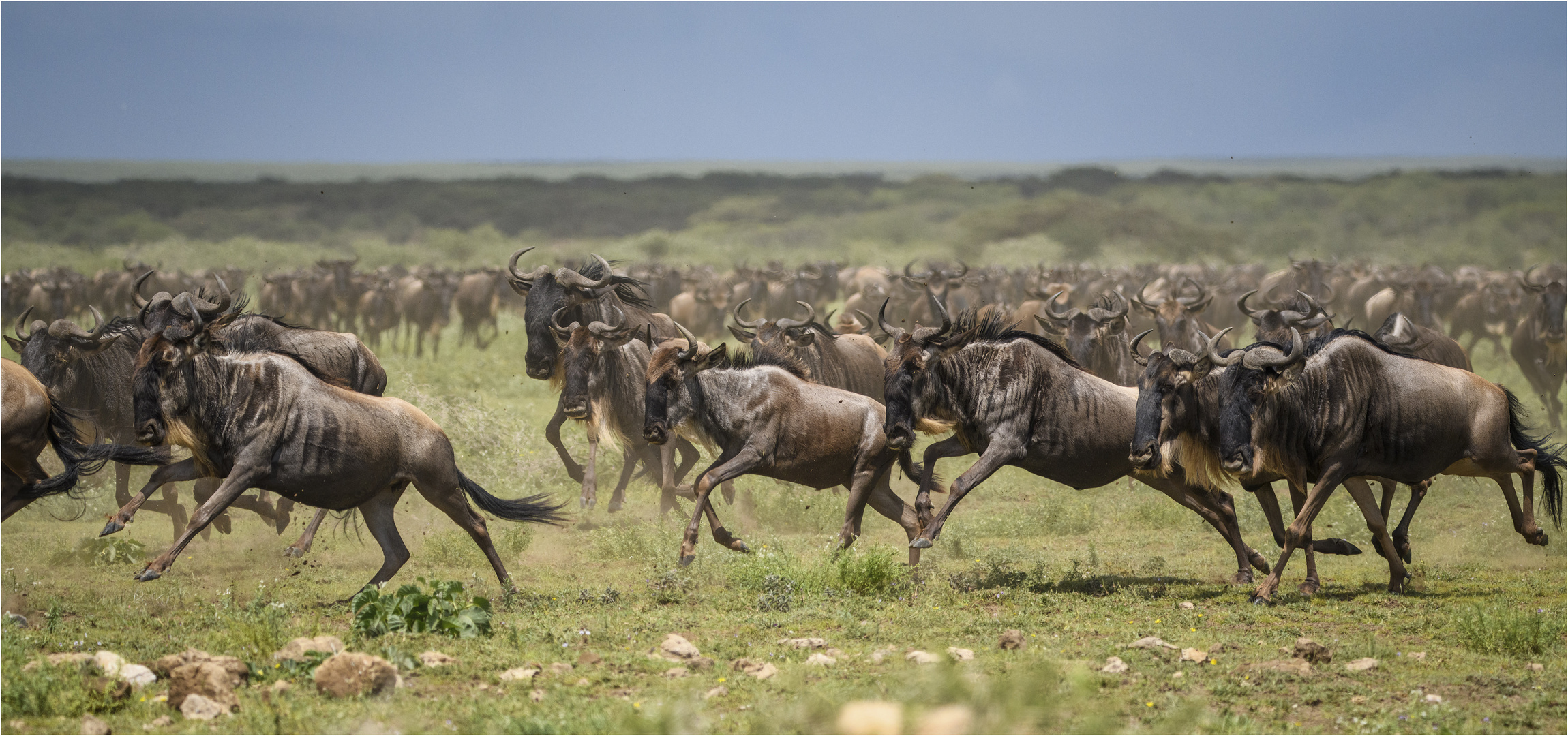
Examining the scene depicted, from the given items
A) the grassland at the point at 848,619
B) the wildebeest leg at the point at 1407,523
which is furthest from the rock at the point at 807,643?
the wildebeest leg at the point at 1407,523

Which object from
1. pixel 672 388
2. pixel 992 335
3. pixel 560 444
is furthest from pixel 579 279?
pixel 992 335

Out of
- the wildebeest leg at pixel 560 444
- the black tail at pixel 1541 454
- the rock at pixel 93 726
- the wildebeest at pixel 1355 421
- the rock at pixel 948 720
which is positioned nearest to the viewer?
the rock at pixel 948 720

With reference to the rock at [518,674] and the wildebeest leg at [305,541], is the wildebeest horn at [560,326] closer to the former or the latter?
the wildebeest leg at [305,541]

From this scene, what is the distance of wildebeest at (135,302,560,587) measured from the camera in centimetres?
704

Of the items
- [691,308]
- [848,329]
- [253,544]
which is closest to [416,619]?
[253,544]

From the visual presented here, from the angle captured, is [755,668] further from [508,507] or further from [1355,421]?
[1355,421]

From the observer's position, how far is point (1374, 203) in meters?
87.8

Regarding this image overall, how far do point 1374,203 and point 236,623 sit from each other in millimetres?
92449

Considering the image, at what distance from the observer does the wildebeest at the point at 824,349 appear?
11.1 m

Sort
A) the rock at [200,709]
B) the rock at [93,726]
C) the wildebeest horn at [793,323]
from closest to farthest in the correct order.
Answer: the rock at [93,726]
the rock at [200,709]
the wildebeest horn at [793,323]

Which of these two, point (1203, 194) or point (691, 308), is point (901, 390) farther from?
point (1203, 194)

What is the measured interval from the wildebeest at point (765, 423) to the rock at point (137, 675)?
353cm

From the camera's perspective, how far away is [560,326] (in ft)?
37.4

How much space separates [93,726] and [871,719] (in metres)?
2.83
